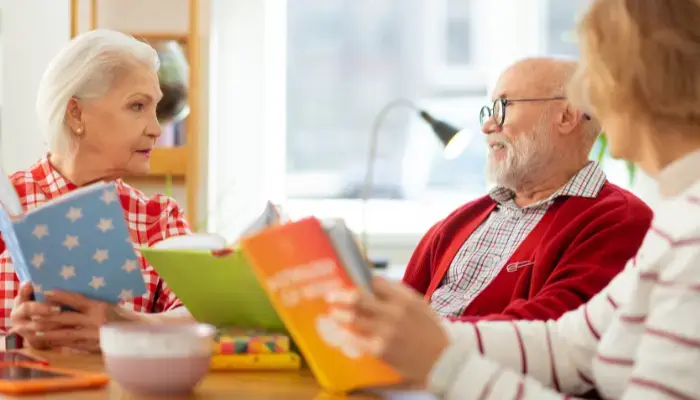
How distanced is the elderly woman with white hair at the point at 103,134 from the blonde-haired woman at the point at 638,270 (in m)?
0.95

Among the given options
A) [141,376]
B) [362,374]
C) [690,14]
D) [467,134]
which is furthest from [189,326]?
[467,134]

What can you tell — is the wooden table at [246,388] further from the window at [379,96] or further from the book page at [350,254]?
the window at [379,96]

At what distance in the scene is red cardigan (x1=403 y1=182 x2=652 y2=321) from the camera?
1.79 m

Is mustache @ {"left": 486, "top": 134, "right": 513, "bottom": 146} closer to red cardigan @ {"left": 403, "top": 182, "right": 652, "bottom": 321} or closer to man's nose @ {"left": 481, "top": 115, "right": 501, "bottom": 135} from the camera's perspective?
man's nose @ {"left": 481, "top": 115, "right": 501, "bottom": 135}

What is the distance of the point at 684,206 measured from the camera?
3.52ft

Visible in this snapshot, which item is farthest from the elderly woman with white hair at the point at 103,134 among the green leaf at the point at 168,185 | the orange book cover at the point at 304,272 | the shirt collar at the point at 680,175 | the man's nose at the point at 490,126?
the green leaf at the point at 168,185

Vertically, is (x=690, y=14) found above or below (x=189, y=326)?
above

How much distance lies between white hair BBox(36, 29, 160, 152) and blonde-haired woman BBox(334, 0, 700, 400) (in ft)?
3.80

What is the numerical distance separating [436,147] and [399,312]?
3239 mm

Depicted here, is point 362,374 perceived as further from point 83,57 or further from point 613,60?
point 83,57

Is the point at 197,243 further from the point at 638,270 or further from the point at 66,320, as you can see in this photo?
the point at 638,270

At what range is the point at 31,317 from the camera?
155cm

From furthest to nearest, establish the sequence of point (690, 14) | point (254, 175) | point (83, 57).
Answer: point (254, 175), point (83, 57), point (690, 14)

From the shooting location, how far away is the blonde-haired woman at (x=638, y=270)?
101cm
